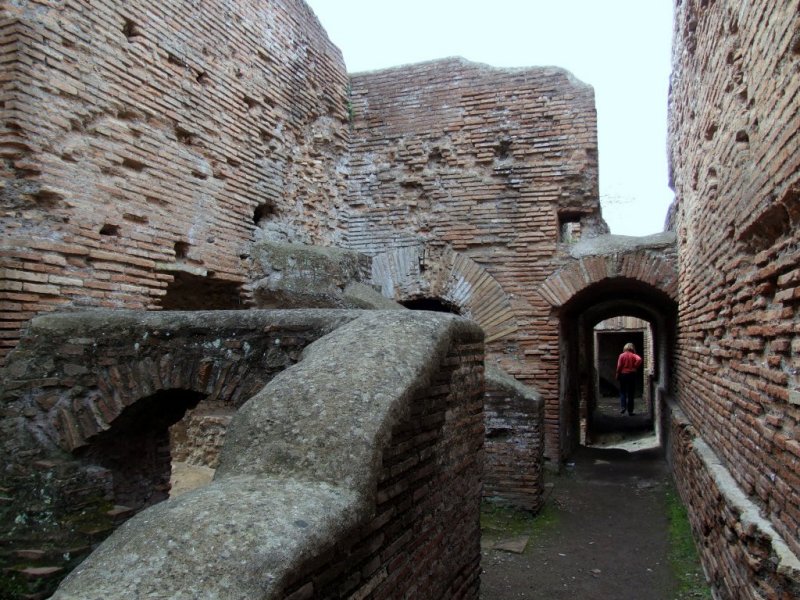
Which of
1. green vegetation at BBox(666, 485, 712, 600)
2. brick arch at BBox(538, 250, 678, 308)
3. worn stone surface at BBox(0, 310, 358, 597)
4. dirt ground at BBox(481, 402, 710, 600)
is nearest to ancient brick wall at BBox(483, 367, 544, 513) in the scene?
dirt ground at BBox(481, 402, 710, 600)

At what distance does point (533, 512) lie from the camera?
21.1 feet

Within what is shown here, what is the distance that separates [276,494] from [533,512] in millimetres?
4978

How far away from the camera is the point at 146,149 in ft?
17.8

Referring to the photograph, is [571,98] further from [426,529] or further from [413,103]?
[426,529]

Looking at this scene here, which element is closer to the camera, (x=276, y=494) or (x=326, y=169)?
(x=276, y=494)

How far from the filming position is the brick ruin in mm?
2678

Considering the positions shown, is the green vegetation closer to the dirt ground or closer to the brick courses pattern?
the dirt ground

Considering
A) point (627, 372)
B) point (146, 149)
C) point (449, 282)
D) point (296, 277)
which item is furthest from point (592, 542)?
point (627, 372)

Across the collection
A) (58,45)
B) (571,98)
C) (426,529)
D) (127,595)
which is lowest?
(426,529)

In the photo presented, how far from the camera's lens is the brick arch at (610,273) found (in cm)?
764

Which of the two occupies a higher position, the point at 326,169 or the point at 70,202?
the point at 326,169

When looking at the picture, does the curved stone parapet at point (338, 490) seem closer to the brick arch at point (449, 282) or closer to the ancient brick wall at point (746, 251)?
the ancient brick wall at point (746, 251)

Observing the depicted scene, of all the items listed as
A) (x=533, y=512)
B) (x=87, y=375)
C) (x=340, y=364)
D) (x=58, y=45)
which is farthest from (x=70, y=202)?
(x=533, y=512)

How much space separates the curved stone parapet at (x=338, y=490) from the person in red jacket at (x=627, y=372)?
12.4 meters
